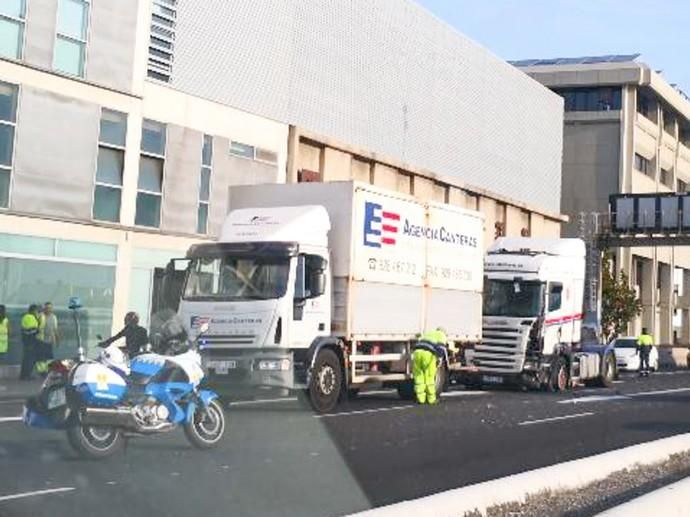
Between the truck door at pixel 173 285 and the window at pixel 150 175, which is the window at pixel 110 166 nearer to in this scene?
the window at pixel 150 175

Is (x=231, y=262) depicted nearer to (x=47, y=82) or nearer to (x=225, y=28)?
(x=47, y=82)

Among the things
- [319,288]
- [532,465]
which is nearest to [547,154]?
[319,288]

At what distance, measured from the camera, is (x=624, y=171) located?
222ft

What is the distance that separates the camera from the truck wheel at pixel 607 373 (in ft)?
92.3

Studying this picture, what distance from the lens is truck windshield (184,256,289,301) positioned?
16.3 metres

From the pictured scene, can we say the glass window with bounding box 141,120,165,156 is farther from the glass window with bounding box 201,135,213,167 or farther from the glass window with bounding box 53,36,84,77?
the glass window with bounding box 53,36,84,77

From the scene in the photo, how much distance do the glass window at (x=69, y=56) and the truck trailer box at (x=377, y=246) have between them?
7.33m

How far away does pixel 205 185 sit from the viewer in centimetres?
2875

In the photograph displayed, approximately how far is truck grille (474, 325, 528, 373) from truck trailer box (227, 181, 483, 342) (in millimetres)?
2624

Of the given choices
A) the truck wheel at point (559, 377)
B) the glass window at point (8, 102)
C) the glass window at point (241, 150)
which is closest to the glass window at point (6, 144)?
the glass window at point (8, 102)

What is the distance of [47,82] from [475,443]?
1457cm

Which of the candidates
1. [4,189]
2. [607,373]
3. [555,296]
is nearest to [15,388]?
[4,189]

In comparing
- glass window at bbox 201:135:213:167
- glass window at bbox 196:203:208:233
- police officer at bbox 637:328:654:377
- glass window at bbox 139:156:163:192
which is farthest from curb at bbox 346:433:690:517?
police officer at bbox 637:328:654:377

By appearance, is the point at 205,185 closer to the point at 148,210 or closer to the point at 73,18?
the point at 148,210
